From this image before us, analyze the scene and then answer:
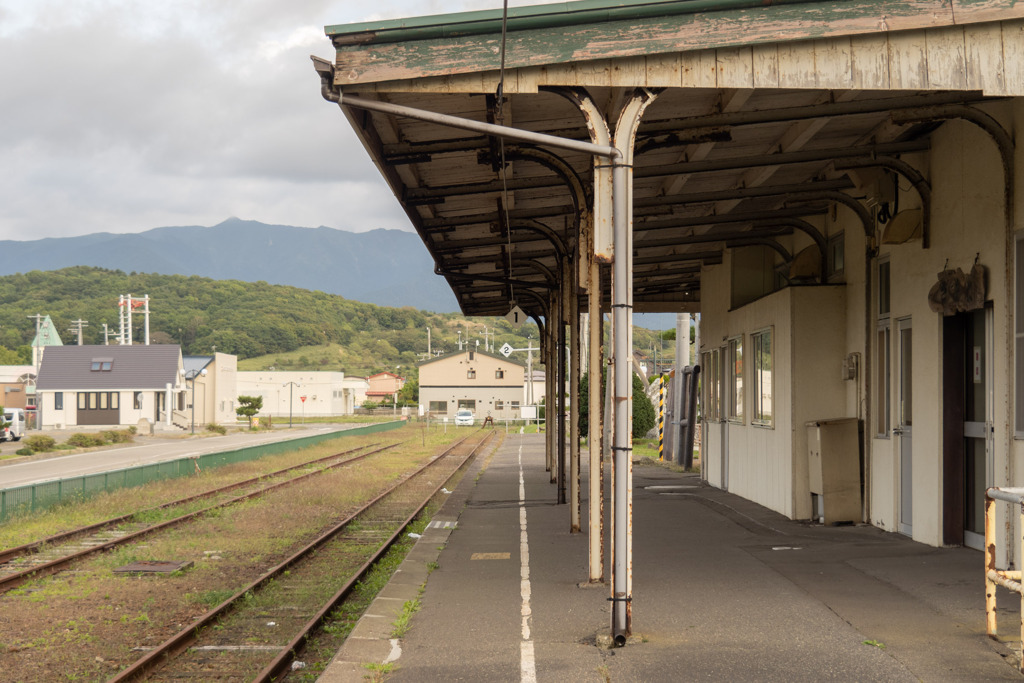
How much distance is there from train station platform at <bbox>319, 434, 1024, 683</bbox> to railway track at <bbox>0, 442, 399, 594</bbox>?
4.21 meters

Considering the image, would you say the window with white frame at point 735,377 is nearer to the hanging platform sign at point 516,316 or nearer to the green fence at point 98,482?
the hanging platform sign at point 516,316

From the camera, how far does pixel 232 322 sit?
147875mm

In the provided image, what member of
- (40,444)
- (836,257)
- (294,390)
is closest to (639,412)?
(40,444)

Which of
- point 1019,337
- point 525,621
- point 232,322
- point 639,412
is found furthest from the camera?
point 232,322

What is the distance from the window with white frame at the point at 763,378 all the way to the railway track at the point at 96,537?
8.83m

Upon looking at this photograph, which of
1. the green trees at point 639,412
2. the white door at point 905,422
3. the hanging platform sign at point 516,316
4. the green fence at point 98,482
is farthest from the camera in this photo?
the green trees at point 639,412

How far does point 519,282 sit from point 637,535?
6286 millimetres

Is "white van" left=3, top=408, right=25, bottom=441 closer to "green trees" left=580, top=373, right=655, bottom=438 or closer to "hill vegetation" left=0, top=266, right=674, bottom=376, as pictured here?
"green trees" left=580, top=373, right=655, bottom=438

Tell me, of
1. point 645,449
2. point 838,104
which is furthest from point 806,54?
point 645,449

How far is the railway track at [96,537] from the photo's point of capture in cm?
1159

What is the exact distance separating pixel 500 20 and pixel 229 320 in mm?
146814

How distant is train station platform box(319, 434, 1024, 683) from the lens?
608 centimetres

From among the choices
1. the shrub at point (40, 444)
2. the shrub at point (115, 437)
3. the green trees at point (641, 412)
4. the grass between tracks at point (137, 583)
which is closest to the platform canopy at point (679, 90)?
the grass between tracks at point (137, 583)

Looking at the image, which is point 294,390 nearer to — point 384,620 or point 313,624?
point 313,624
